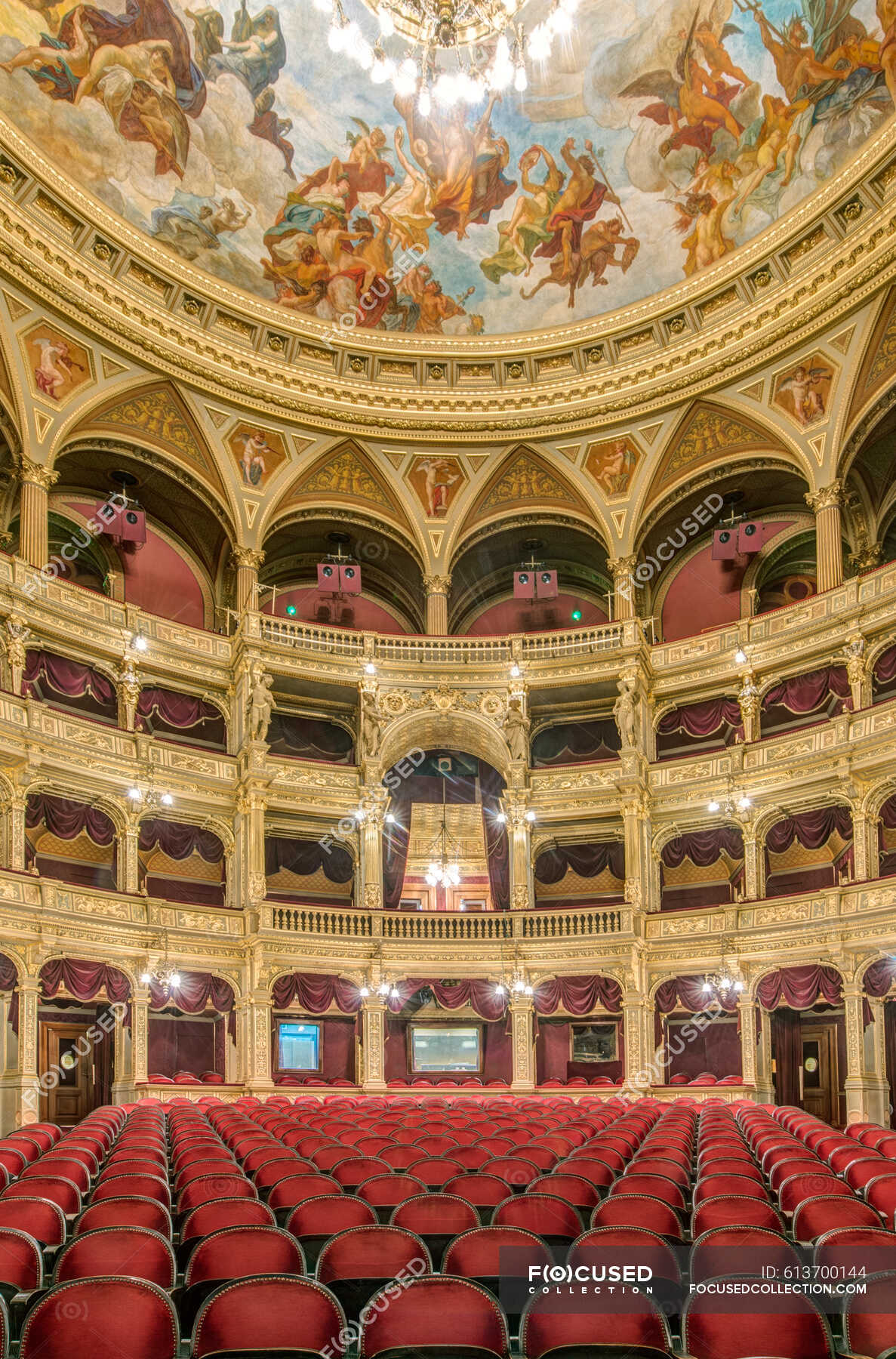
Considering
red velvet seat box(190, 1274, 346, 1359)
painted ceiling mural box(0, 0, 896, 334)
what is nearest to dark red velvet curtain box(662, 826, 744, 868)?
painted ceiling mural box(0, 0, 896, 334)

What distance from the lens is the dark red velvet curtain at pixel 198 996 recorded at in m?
25.1

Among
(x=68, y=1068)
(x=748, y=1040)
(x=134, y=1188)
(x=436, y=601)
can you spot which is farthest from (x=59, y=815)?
(x=134, y=1188)

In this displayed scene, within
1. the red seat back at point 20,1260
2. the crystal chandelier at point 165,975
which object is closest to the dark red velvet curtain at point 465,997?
the crystal chandelier at point 165,975

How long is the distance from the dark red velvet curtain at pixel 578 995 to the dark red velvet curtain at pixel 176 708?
1087cm

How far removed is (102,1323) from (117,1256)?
3.90 ft

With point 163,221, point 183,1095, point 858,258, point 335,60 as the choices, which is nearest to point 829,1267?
point 183,1095

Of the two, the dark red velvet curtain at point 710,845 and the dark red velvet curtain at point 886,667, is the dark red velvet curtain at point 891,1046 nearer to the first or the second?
the dark red velvet curtain at point 710,845

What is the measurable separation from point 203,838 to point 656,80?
21.8m

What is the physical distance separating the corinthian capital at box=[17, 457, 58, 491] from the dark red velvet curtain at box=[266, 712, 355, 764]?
8642 millimetres

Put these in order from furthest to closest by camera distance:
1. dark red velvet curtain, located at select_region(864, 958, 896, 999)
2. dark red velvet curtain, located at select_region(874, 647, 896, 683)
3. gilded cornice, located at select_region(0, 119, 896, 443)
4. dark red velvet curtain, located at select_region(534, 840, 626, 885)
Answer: dark red velvet curtain, located at select_region(534, 840, 626, 885)
dark red velvet curtain, located at select_region(874, 647, 896, 683)
gilded cornice, located at select_region(0, 119, 896, 443)
dark red velvet curtain, located at select_region(864, 958, 896, 999)

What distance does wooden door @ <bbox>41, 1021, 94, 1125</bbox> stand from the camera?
81.9 feet

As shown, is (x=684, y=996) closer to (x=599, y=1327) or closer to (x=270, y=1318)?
(x=599, y=1327)

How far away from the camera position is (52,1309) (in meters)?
4.61

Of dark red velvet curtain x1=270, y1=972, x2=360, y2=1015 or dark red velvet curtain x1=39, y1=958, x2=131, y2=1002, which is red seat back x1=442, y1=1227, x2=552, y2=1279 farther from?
dark red velvet curtain x1=270, y1=972, x2=360, y2=1015
